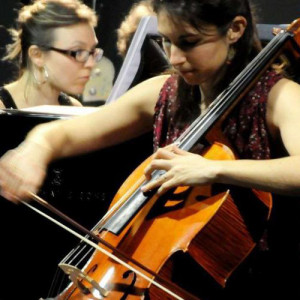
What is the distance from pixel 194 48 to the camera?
1332 mm

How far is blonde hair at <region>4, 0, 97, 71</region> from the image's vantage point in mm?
2443

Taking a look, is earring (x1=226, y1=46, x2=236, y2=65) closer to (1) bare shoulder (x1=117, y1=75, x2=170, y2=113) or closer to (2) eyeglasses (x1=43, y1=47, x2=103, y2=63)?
(1) bare shoulder (x1=117, y1=75, x2=170, y2=113)

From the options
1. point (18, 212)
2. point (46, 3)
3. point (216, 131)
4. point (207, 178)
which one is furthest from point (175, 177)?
point (46, 3)

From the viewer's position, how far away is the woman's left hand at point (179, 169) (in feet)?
4.06

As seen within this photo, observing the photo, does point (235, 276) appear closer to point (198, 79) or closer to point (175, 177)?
point (175, 177)

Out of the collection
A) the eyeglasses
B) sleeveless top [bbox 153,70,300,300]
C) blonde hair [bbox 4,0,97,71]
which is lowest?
sleeveless top [bbox 153,70,300,300]

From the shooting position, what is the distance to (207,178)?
123cm

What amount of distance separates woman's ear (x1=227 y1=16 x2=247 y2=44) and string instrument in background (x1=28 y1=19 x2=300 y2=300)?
65 mm

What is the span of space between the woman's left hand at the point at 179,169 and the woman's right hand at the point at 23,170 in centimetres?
23

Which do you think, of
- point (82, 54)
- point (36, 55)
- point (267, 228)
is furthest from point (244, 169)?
point (36, 55)

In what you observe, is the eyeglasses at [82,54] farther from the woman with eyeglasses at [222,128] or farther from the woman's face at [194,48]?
the woman's face at [194,48]

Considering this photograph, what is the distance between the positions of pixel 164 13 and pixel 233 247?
523 millimetres

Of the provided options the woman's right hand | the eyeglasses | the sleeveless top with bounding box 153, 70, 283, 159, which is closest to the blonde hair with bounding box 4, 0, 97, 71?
the eyeglasses

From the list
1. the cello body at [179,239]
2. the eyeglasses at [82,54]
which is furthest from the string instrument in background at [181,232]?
the eyeglasses at [82,54]
